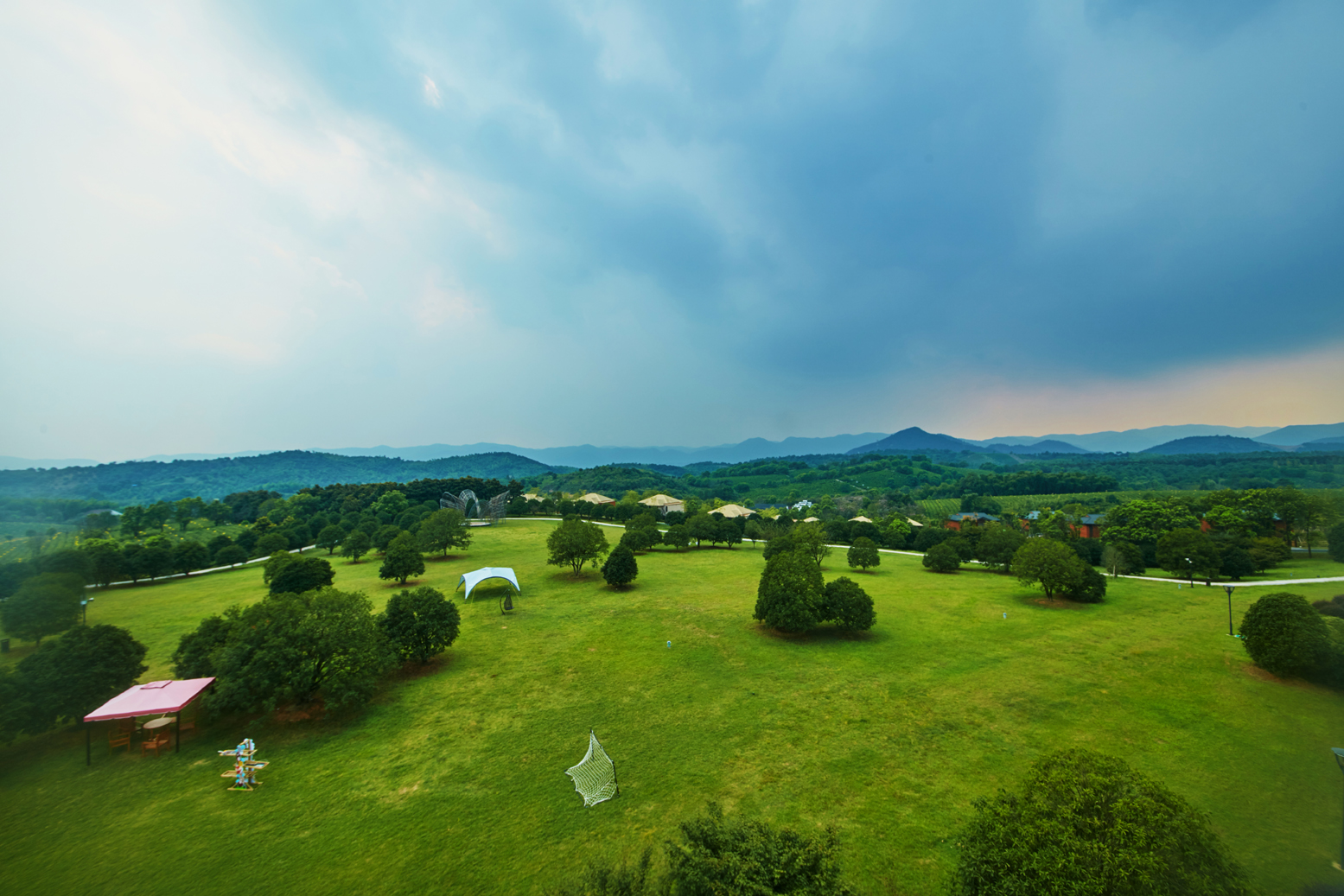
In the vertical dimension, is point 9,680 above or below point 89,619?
above

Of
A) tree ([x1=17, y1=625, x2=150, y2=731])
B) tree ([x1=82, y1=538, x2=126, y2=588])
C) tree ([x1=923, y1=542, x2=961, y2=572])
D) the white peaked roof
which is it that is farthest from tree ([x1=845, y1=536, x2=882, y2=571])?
tree ([x1=82, y1=538, x2=126, y2=588])

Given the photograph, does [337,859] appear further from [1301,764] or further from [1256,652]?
[1256,652]

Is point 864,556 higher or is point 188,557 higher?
point 188,557

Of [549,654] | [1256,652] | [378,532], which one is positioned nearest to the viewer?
[1256,652]

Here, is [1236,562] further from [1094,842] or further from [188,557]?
[188,557]

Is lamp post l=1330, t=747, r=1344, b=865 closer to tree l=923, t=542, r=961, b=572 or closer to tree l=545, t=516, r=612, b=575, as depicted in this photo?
tree l=923, t=542, r=961, b=572

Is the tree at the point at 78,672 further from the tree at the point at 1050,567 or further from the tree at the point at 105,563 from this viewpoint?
the tree at the point at 1050,567

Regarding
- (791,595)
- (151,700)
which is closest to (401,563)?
(151,700)

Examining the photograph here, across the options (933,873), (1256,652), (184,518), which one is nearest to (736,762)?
(933,873)
